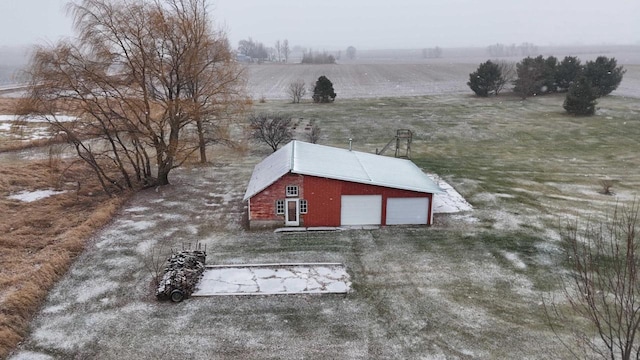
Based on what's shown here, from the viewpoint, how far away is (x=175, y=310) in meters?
15.2

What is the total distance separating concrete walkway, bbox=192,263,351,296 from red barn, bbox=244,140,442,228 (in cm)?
397

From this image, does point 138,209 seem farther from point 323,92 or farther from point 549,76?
point 549,76

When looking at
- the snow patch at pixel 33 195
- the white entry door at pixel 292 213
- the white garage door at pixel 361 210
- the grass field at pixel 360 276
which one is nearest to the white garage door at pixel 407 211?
the white garage door at pixel 361 210

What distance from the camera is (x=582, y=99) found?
156 ft

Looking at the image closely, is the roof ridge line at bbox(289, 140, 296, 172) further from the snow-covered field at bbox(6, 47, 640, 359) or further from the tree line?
the tree line

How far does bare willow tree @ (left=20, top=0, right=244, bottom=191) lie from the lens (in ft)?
77.3

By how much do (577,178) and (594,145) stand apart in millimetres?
11099

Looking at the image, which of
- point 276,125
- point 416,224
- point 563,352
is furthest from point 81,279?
point 276,125

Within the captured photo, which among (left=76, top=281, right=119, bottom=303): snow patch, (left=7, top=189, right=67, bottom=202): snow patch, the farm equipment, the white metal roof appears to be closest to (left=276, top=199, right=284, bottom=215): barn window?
the white metal roof

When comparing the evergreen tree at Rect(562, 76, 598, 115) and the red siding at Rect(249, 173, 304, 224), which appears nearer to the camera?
the red siding at Rect(249, 173, 304, 224)

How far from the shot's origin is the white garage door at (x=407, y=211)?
21828mm

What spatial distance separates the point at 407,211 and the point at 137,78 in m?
16.1

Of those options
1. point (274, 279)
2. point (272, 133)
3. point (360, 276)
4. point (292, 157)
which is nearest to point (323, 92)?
point (272, 133)

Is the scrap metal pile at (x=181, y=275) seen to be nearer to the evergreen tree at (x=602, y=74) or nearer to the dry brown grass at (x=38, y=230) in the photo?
the dry brown grass at (x=38, y=230)
